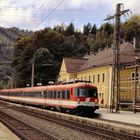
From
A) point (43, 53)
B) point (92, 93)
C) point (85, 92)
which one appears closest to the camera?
point (85, 92)

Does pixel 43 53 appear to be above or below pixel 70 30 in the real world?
below

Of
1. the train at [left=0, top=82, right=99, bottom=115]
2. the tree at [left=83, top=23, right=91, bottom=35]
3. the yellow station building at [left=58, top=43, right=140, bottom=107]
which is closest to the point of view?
the train at [left=0, top=82, right=99, bottom=115]

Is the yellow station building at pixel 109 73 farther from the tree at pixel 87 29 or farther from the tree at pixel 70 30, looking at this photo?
the tree at pixel 87 29

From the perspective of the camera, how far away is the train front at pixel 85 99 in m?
38.5

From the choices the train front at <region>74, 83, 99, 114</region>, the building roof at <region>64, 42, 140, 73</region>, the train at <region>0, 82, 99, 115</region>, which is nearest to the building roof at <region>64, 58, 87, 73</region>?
the building roof at <region>64, 42, 140, 73</region>

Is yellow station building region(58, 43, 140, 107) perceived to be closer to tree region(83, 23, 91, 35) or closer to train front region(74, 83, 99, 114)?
train front region(74, 83, 99, 114)

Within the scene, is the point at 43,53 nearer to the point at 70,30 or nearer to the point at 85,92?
the point at 85,92

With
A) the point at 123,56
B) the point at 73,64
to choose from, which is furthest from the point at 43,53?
the point at 123,56

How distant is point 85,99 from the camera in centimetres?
3884

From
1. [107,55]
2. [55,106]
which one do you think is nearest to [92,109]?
[55,106]

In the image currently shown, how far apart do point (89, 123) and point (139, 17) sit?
114 m

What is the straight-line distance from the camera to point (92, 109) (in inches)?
1534

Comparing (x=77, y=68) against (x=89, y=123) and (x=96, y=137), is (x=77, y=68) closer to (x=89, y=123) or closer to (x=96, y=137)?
(x=89, y=123)

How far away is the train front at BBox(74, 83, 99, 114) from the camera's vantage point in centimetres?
3847
